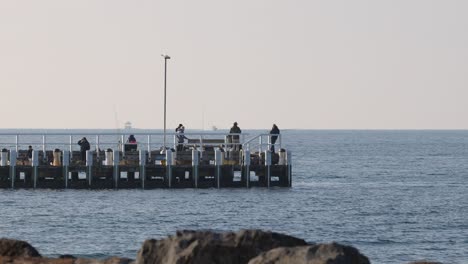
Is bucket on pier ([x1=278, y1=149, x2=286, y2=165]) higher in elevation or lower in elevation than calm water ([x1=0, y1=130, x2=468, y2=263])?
higher

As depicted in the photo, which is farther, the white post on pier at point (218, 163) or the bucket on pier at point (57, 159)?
the bucket on pier at point (57, 159)

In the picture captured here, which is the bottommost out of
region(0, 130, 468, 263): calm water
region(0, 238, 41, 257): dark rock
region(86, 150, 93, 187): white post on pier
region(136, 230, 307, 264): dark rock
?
region(0, 130, 468, 263): calm water

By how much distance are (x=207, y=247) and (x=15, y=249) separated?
14.3ft

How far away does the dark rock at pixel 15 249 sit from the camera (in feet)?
62.6

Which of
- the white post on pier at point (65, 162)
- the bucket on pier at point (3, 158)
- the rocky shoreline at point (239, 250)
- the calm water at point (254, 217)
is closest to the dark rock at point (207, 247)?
the rocky shoreline at point (239, 250)

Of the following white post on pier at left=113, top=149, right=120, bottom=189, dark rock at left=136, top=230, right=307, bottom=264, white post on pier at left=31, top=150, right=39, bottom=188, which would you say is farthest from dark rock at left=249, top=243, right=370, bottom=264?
white post on pier at left=31, top=150, right=39, bottom=188

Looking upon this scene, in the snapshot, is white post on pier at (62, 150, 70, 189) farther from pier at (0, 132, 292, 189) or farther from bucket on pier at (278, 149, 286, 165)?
bucket on pier at (278, 149, 286, 165)

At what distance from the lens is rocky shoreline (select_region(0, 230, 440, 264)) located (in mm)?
15125

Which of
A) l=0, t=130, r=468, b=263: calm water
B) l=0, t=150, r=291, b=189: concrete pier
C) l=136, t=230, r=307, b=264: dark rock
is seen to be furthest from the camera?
l=0, t=150, r=291, b=189: concrete pier

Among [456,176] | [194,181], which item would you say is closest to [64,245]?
[194,181]

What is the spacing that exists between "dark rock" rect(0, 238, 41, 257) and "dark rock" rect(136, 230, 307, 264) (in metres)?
3.22

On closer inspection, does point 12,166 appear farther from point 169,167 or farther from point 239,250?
point 239,250

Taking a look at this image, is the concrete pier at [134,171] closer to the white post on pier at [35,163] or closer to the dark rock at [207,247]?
the white post on pier at [35,163]

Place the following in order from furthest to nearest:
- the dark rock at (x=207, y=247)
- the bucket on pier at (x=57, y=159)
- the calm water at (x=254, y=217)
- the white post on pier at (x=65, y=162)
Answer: the bucket on pier at (x=57, y=159)
the white post on pier at (x=65, y=162)
the calm water at (x=254, y=217)
the dark rock at (x=207, y=247)
